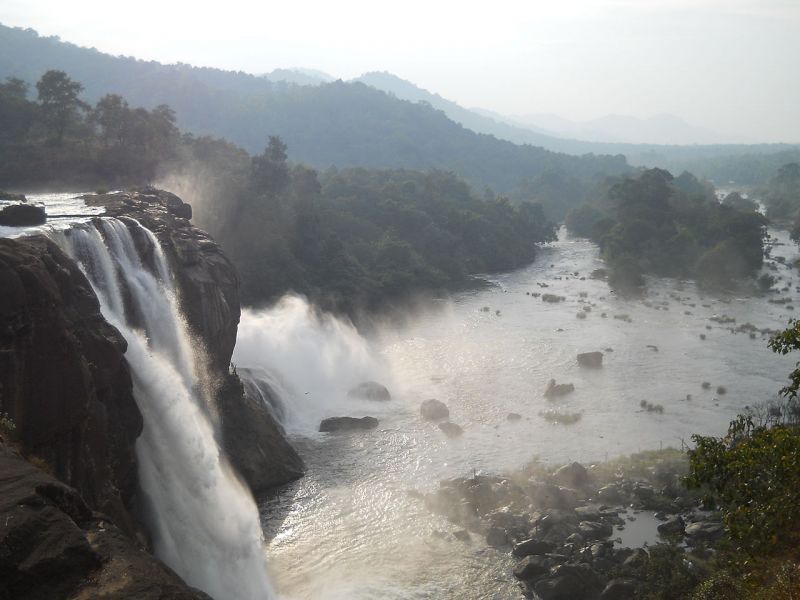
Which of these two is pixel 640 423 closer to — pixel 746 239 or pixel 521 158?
pixel 746 239

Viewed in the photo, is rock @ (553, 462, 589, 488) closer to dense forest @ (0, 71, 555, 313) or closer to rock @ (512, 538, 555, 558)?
rock @ (512, 538, 555, 558)

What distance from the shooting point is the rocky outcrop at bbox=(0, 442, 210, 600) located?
29.7 ft

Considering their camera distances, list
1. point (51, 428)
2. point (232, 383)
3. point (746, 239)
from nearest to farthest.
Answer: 1. point (51, 428)
2. point (232, 383)
3. point (746, 239)

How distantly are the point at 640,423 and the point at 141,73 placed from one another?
174837 mm

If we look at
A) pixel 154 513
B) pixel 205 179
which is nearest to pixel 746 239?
pixel 205 179

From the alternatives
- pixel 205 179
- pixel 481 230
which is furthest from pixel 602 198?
pixel 205 179

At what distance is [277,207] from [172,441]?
46.4 meters

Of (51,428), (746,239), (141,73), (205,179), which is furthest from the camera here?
(141,73)

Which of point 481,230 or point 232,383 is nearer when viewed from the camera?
point 232,383

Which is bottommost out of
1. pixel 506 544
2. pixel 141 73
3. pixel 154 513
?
pixel 506 544

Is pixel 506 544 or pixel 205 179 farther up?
pixel 205 179

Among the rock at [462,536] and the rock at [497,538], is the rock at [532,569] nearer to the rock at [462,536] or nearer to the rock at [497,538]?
the rock at [497,538]

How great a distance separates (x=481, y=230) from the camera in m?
86.6

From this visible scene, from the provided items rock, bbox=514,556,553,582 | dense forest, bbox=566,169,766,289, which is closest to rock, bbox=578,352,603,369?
rock, bbox=514,556,553,582
